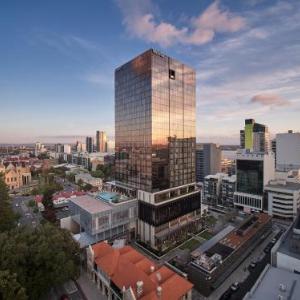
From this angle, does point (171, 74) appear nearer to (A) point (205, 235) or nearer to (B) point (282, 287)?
(A) point (205, 235)

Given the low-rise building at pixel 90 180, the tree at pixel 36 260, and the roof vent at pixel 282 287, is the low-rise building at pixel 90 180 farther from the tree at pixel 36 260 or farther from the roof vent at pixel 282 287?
the roof vent at pixel 282 287

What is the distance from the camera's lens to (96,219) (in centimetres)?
5144

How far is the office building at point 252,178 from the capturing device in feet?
271

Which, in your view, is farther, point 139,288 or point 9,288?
point 139,288

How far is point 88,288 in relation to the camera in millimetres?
39875

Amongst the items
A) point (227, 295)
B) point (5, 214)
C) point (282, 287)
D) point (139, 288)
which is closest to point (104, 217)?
point (139, 288)

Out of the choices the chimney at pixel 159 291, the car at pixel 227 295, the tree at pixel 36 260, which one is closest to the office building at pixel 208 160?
the car at pixel 227 295

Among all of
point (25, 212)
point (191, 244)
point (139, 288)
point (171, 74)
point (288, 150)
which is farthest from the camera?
point (288, 150)

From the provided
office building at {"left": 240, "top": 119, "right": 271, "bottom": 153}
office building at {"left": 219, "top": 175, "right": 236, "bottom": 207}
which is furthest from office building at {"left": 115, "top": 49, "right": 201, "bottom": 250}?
office building at {"left": 240, "top": 119, "right": 271, "bottom": 153}

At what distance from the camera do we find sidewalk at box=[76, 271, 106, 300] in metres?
37.8

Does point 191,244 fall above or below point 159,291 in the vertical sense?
below

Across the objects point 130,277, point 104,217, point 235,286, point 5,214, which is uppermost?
point 5,214

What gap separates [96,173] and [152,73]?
107m

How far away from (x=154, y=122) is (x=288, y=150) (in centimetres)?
17393
